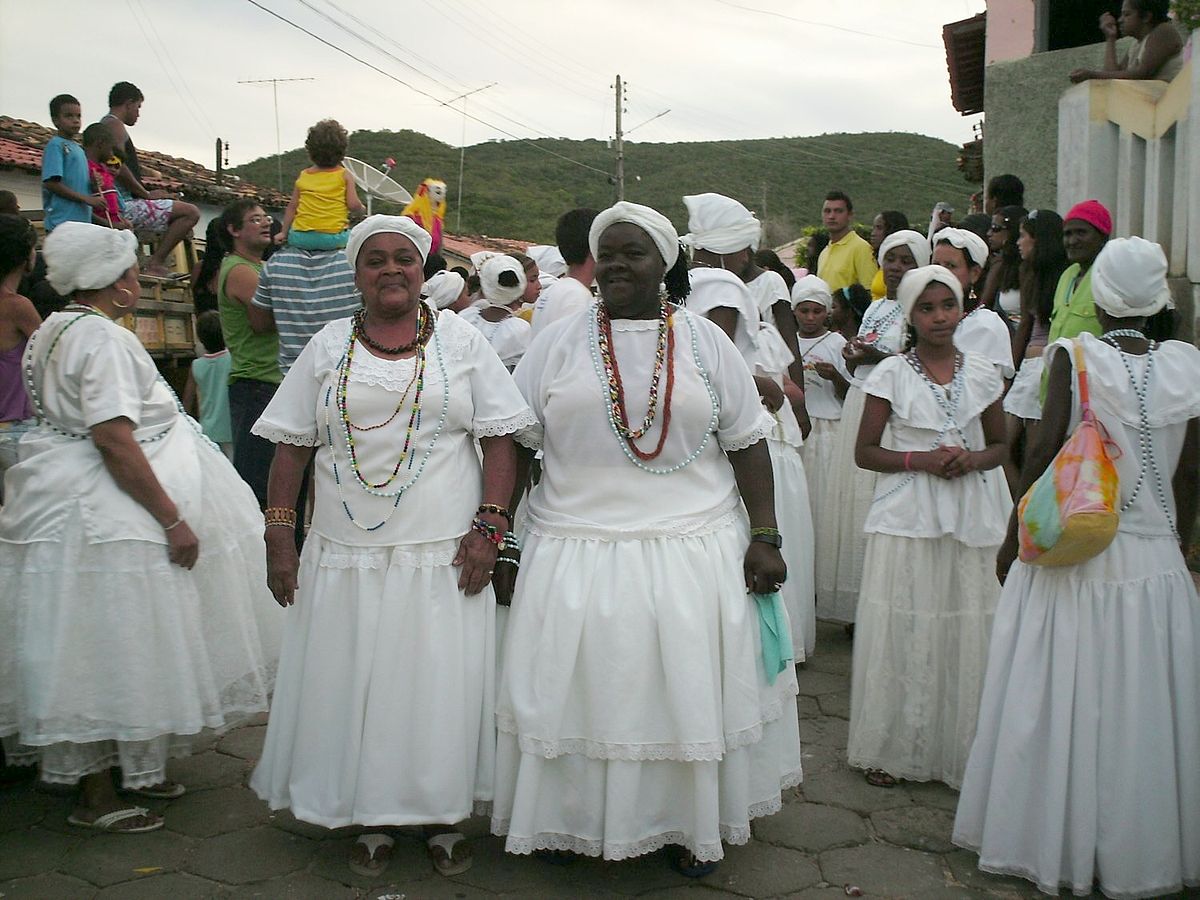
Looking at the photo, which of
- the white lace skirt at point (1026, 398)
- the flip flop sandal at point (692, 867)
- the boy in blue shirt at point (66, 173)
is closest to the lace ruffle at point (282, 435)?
the flip flop sandal at point (692, 867)

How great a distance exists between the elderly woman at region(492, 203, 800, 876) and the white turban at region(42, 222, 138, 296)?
177 cm

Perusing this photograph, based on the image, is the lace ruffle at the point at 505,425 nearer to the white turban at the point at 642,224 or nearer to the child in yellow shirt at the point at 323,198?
the white turban at the point at 642,224

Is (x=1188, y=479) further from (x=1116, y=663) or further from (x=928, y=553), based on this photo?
(x=928, y=553)

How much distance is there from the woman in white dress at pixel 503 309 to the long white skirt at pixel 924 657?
8.74 ft

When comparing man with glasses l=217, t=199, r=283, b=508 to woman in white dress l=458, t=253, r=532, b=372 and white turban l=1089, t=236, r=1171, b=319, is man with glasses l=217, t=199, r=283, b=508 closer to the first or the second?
woman in white dress l=458, t=253, r=532, b=372

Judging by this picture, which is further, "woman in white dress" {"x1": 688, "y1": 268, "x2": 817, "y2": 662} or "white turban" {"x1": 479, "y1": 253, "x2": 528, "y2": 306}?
"white turban" {"x1": 479, "y1": 253, "x2": 528, "y2": 306}

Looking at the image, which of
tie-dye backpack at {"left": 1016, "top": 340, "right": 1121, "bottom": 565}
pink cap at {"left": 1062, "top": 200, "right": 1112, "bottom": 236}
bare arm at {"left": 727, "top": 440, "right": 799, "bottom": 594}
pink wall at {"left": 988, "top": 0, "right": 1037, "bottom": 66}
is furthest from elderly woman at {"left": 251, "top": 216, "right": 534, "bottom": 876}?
pink wall at {"left": 988, "top": 0, "right": 1037, "bottom": 66}

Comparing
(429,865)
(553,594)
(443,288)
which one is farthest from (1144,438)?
(443,288)

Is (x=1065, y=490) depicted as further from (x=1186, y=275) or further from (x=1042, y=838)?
(x=1186, y=275)

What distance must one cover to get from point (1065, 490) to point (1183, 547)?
75 centimetres

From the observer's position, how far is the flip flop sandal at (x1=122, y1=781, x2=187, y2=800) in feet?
15.1

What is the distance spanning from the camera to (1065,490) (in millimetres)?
3662

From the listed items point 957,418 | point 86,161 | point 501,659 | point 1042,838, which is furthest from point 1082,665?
point 86,161

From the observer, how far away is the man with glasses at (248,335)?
681cm
